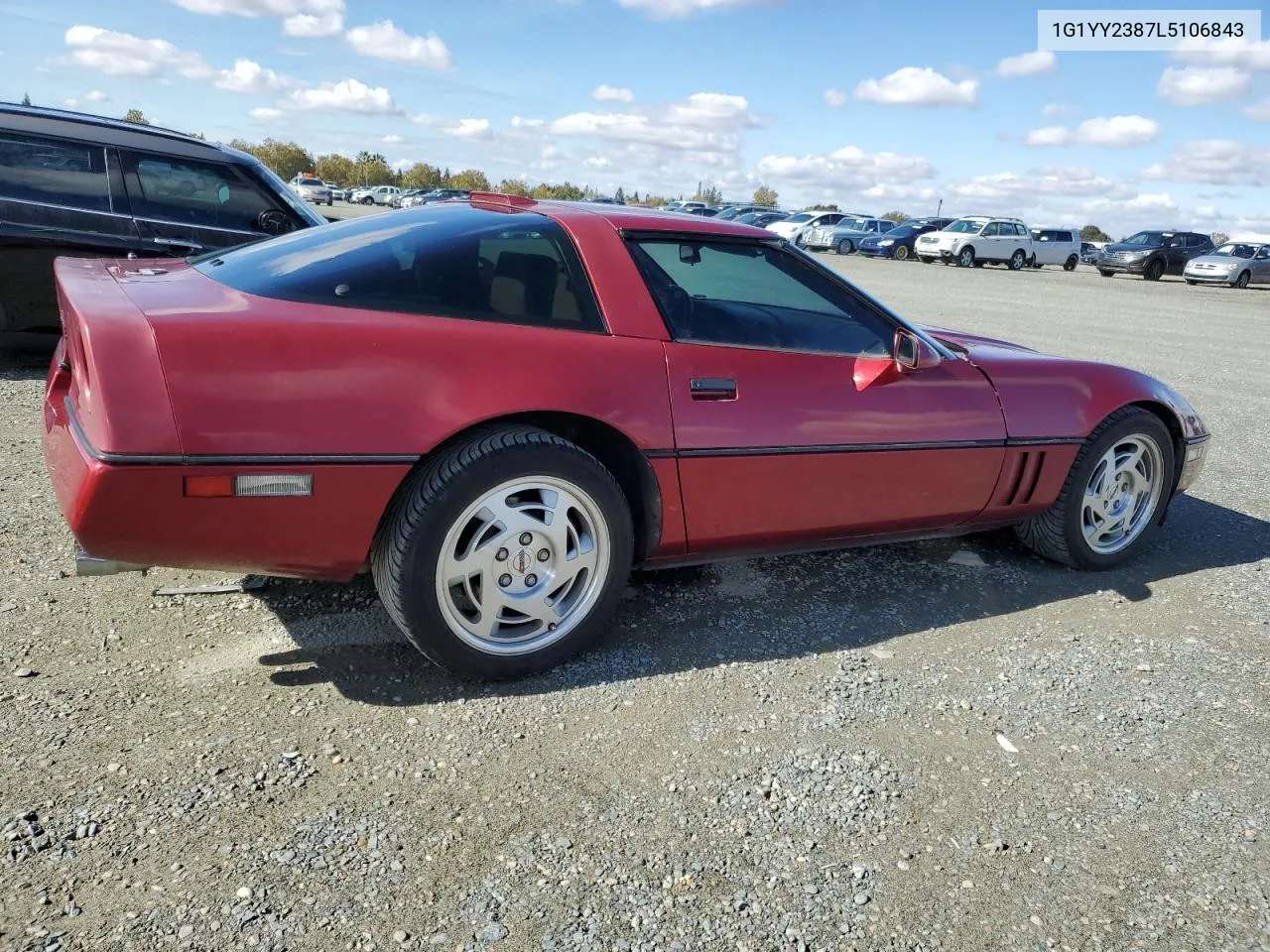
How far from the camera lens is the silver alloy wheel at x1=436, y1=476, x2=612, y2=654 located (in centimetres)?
276

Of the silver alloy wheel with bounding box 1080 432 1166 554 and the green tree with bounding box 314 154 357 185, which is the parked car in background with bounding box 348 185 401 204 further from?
the silver alloy wheel with bounding box 1080 432 1166 554

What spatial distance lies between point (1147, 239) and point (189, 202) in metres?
31.0

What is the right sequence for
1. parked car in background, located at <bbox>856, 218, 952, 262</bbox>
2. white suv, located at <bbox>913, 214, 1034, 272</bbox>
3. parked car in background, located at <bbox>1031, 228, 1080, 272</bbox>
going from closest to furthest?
white suv, located at <bbox>913, 214, 1034, 272</bbox> < parked car in background, located at <bbox>1031, 228, 1080, 272</bbox> < parked car in background, located at <bbox>856, 218, 952, 262</bbox>

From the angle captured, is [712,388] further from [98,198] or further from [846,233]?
[846,233]

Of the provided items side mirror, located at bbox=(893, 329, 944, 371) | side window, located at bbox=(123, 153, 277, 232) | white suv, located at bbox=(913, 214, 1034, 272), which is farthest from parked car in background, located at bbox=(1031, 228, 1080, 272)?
side mirror, located at bbox=(893, 329, 944, 371)

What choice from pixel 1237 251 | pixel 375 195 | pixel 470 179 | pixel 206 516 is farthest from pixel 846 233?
pixel 470 179

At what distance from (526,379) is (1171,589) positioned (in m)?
2.91

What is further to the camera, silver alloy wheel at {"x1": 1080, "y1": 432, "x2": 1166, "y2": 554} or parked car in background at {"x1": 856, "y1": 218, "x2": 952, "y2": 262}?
parked car in background at {"x1": 856, "y1": 218, "x2": 952, "y2": 262}

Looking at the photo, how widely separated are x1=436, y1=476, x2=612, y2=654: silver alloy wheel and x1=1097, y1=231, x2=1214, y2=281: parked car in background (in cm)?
3166

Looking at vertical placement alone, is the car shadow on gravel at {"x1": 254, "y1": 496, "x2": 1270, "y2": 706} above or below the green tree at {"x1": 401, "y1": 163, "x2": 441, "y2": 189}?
below

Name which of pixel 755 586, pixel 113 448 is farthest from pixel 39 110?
pixel 755 586

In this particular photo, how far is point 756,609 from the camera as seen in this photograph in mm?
3492

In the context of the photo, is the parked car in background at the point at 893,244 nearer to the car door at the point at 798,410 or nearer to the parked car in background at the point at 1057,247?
the parked car in background at the point at 1057,247

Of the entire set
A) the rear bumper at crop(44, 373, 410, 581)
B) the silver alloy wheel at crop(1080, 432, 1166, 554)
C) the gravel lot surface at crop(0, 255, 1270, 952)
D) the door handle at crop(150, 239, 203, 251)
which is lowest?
the gravel lot surface at crop(0, 255, 1270, 952)
